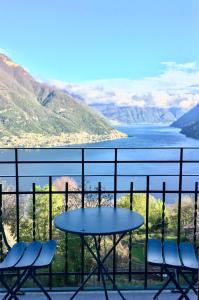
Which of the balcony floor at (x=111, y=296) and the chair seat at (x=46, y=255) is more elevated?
the chair seat at (x=46, y=255)

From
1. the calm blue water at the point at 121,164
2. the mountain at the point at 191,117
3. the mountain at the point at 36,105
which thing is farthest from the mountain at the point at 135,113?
the calm blue water at the point at 121,164

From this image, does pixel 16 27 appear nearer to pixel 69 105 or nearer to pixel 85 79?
pixel 85 79

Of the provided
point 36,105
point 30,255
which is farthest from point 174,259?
point 36,105

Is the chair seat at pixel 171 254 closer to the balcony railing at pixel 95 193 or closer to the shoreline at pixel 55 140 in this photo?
the balcony railing at pixel 95 193

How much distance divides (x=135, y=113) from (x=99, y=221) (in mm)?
31854

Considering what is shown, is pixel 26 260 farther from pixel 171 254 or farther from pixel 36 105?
pixel 36 105

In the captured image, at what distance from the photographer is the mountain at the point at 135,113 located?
30.0 meters

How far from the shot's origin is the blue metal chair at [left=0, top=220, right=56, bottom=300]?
187 centimetres

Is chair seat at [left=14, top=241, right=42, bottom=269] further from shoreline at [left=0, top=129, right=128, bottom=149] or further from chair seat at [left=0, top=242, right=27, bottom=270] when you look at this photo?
shoreline at [left=0, top=129, right=128, bottom=149]

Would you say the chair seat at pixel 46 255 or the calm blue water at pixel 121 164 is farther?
the calm blue water at pixel 121 164

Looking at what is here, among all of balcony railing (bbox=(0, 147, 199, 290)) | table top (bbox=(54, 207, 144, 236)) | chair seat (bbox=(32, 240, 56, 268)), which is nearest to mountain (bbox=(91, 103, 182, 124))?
balcony railing (bbox=(0, 147, 199, 290))

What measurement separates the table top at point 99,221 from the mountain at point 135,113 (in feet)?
87.9

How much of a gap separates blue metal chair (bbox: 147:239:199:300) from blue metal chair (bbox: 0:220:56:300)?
2.02ft

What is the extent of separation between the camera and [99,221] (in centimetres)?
200
